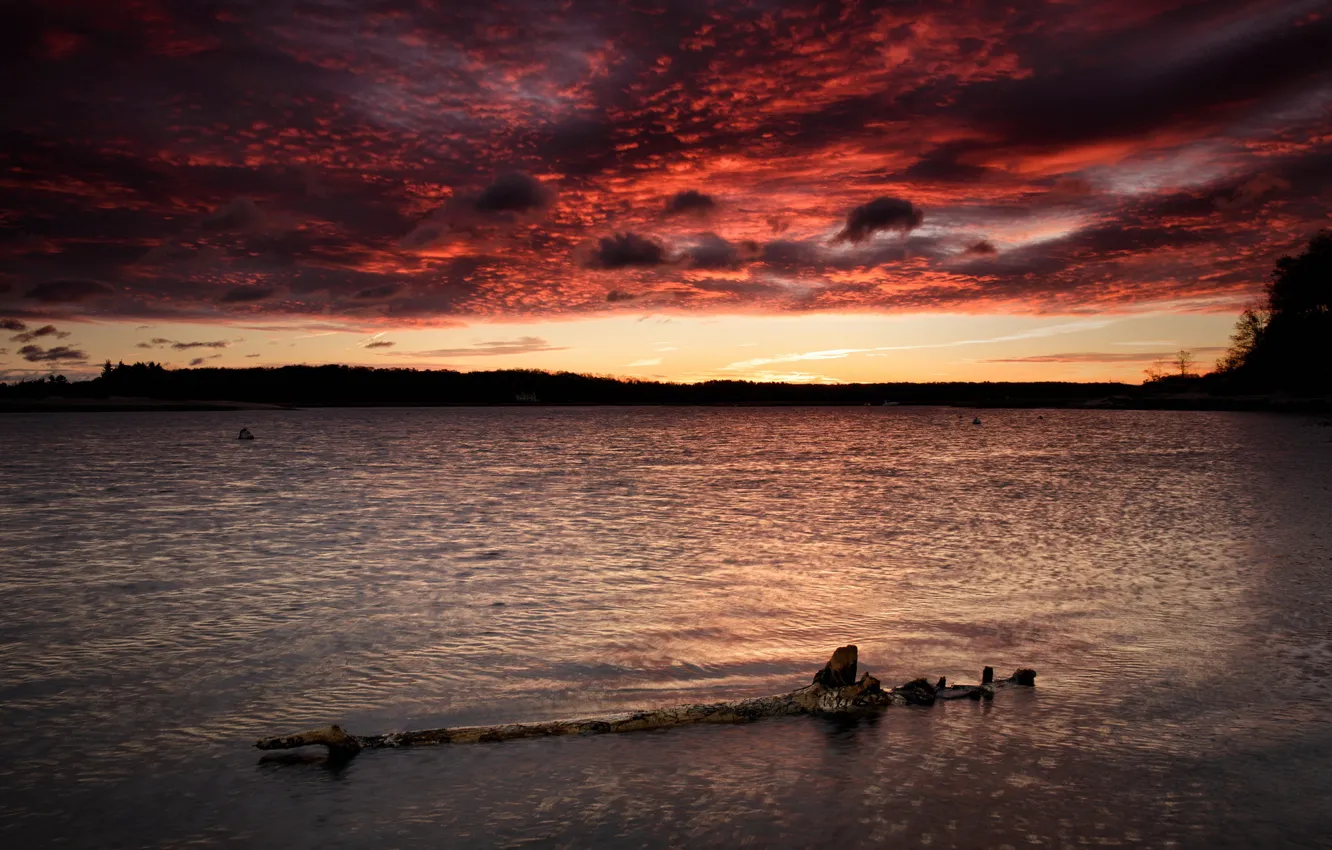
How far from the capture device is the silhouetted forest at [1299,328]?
4998 inches

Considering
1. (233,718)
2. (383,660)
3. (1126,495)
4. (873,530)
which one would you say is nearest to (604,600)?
(383,660)

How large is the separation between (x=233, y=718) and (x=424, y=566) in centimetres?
1154

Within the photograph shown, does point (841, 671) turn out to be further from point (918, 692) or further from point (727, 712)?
point (727, 712)

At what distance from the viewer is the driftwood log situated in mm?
9055

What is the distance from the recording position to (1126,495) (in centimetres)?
4019

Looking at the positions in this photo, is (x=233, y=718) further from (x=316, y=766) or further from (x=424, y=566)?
(x=424, y=566)

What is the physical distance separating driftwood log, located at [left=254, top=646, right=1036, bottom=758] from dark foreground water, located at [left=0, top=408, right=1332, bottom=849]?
0.83ft

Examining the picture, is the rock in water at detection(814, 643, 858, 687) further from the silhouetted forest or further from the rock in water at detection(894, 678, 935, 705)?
the silhouetted forest

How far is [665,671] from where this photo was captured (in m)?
12.4

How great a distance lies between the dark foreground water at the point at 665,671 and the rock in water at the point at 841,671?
2.52 ft

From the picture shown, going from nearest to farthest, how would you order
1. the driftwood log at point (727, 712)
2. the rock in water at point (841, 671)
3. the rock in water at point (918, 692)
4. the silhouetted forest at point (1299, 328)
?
1. the driftwood log at point (727, 712)
2. the rock in water at point (841, 671)
3. the rock in water at point (918, 692)
4. the silhouetted forest at point (1299, 328)

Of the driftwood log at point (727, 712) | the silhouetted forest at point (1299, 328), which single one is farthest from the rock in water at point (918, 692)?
the silhouetted forest at point (1299, 328)

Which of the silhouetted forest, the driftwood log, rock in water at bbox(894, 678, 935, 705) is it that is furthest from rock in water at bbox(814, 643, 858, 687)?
the silhouetted forest

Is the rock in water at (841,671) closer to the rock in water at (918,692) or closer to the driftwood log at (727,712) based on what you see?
the driftwood log at (727,712)
